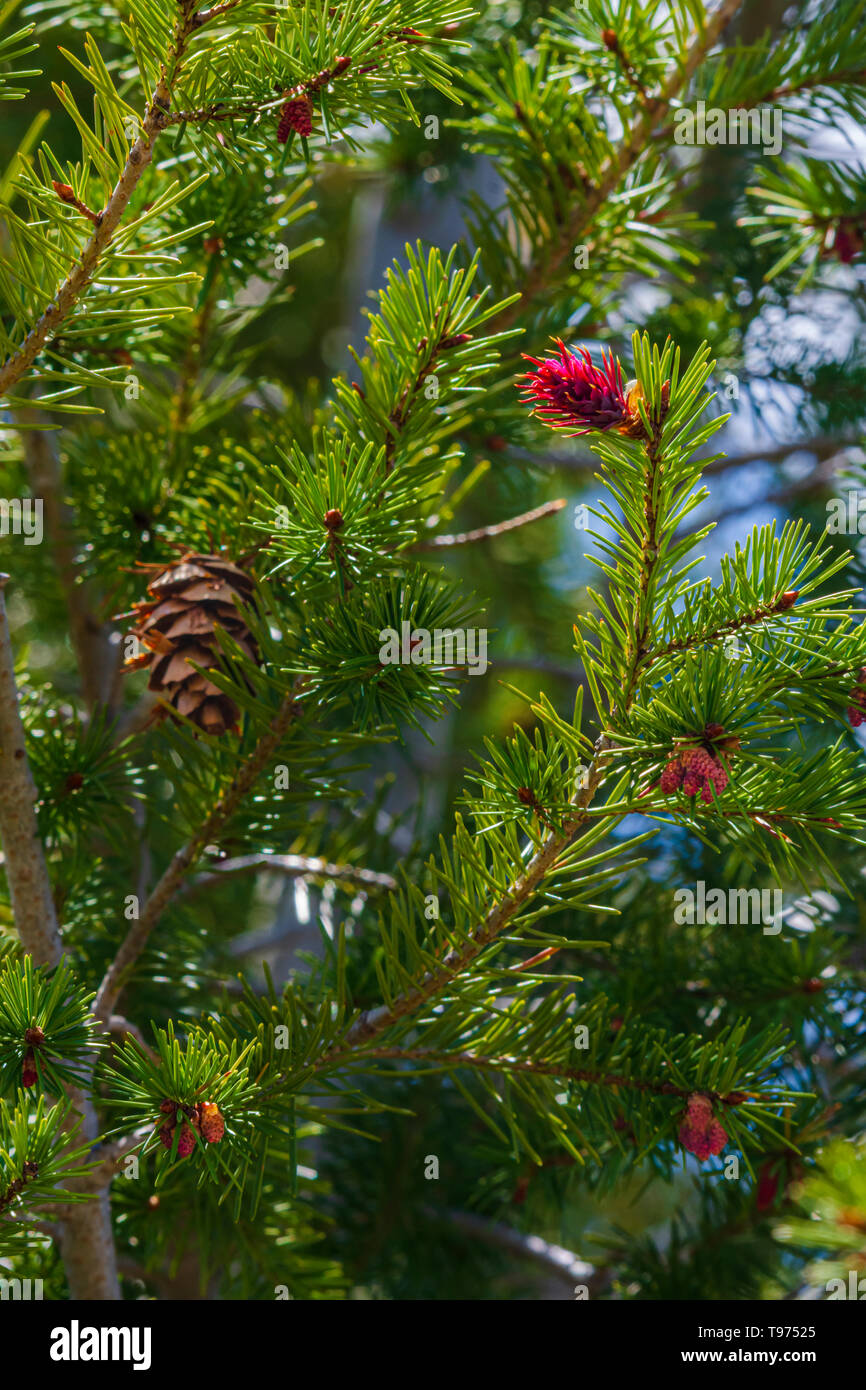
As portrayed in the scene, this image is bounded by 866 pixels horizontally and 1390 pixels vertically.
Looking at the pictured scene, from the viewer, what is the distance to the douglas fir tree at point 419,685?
47 centimetres

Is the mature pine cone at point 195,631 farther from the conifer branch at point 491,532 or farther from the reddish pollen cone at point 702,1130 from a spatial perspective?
the reddish pollen cone at point 702,1130

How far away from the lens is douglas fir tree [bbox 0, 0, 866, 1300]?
18.3 inches

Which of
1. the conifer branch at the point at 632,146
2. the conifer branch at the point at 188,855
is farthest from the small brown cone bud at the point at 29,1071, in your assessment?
the conifer branch at the point at 632,146

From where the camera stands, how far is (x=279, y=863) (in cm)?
82

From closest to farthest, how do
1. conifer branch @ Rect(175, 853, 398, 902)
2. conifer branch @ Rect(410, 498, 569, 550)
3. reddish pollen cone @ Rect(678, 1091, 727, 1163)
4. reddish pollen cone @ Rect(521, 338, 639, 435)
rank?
reddish pollen cone @ Rect(521, 338, 639, 435) < reddish pollen cone @ Rect(678, 1091, 727, 1163) < conifer branch @ Rect(410, 498, 569, 550) < conifer branch @ Rect(175, 853, 398, 902)

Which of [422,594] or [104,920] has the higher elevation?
[422,594]

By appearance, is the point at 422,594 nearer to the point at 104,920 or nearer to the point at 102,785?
the point at 102,785

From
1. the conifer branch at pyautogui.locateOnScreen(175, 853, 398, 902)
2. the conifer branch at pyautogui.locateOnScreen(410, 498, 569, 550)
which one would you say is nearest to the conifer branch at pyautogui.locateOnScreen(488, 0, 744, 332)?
the conifer branch at pyautogui.locateOnScreen(410, 498, 569, 550)

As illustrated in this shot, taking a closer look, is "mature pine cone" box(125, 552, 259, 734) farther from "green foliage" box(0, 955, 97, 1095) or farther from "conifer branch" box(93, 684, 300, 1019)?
"green foliage" box(0, 955, 97, 1095)

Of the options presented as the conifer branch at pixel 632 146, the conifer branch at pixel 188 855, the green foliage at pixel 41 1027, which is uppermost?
the conifer branch at pixel 632 146

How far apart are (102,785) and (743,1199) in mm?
569

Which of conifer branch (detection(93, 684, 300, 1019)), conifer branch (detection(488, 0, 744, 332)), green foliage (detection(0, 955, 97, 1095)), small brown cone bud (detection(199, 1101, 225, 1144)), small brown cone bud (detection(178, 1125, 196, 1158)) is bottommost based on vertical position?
small brown cone bud (detection(178, 1125, 196, 1158))

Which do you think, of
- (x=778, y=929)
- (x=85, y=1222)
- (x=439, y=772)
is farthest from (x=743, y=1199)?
(x=439, y=772)

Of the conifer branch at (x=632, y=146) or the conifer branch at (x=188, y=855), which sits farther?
the conifer branch at (x=632, y=146)
